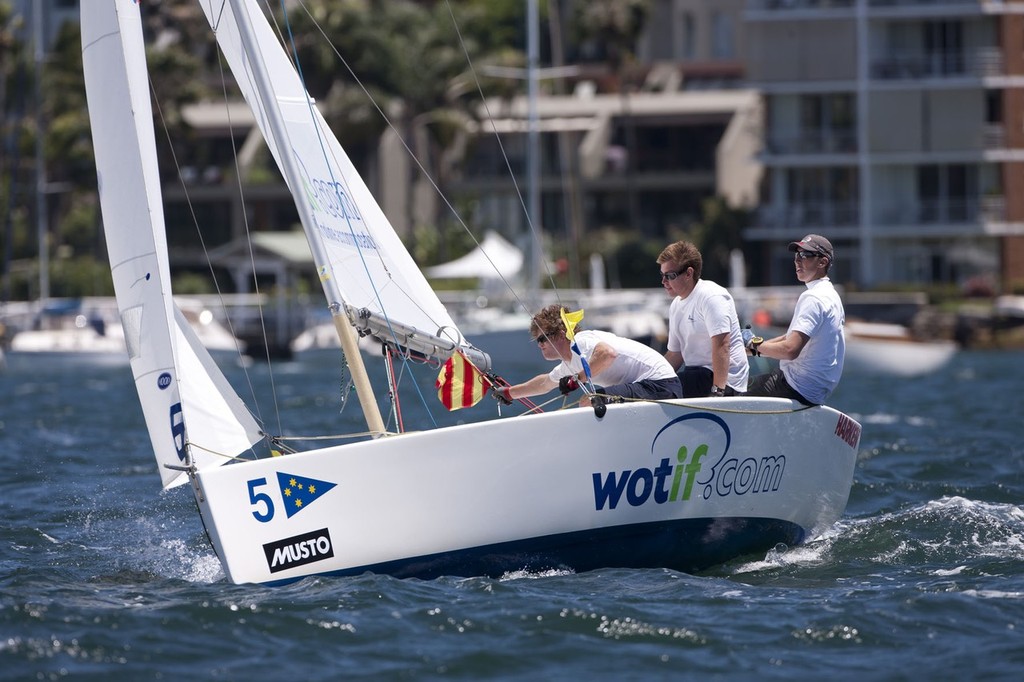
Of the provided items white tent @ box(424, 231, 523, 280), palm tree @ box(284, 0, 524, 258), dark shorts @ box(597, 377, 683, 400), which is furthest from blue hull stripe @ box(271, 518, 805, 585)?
palm tree @ box(284, 0, 524, 258)

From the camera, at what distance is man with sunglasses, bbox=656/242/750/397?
923 centimetres

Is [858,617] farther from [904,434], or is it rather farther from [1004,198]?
[1004,198]

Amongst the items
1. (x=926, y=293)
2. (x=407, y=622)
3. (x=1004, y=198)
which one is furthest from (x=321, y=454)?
(x=1004, y=198)

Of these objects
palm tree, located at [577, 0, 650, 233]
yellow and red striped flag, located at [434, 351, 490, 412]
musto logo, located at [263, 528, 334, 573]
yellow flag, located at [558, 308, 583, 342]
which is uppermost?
palm tree, located at [577, 0, 650, 233]

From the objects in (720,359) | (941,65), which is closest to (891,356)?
(941,65)

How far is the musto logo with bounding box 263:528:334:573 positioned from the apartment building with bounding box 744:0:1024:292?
3775cm

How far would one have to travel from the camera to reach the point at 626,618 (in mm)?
7859

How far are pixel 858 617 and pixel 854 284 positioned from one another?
36.8 metres

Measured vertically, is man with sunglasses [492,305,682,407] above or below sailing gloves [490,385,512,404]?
above

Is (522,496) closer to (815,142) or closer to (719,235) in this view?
(719,235)

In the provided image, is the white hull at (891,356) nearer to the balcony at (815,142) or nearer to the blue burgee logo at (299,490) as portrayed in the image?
the balcony at (815,142)

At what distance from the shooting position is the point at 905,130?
45156 millimetres

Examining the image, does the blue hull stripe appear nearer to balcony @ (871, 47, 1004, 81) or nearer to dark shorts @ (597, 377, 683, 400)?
dark shorts @ (597, 377, 683, 400)

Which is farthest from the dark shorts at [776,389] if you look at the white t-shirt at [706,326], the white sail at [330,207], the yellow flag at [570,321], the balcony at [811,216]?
the balcony at [811,216]
